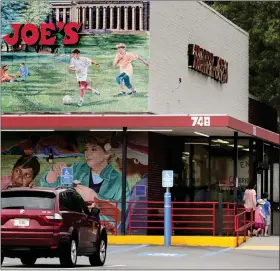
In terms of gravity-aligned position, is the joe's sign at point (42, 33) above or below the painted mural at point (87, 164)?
above

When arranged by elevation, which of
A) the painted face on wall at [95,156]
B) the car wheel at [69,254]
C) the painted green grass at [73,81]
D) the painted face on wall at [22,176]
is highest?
the painted green grass at [73,81]

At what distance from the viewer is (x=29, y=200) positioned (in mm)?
22891

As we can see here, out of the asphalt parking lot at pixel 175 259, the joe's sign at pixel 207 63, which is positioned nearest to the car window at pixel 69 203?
the asphalt parking lot at pixel 175 259

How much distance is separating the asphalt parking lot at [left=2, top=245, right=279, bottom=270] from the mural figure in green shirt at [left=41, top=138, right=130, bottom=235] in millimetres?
3855

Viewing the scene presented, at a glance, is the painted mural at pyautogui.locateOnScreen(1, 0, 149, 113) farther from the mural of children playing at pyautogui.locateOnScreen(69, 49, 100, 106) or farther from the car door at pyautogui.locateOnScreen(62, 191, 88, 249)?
the car door at pyautogui.locateOnScreen(62, 191, 88, 249)

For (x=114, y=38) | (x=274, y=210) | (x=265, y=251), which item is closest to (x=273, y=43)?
(x=274, y=210)

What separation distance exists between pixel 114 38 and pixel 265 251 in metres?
9.25

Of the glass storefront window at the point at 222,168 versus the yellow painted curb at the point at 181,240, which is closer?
the yellow painted curb at the point at 181,240

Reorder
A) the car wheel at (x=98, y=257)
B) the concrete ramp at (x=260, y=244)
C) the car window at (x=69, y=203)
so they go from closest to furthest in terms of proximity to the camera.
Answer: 1. the car window at (x=69, y=203)
2. the car wheel at (x=98, y=257)
3. the concrete ramp at (x=260, y=244)

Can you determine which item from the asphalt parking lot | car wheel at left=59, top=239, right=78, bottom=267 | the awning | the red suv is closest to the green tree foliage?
the awning

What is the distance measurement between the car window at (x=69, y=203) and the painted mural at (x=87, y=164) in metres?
11.7

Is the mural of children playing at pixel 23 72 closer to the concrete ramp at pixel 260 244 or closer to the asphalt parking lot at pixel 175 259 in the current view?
the asphalt parking lot at pixel 175 259

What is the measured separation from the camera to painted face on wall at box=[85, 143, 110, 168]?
120ft

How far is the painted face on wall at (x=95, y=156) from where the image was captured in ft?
120
